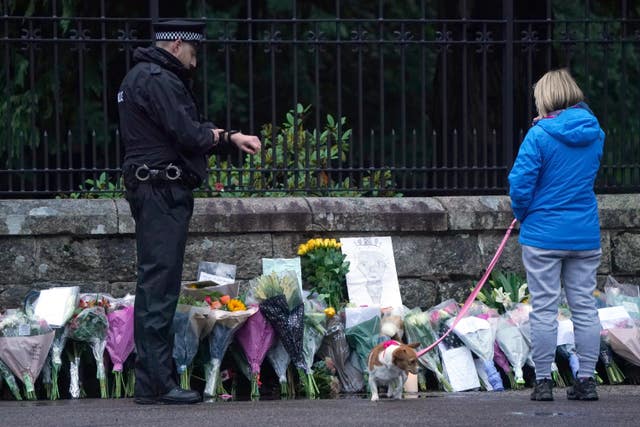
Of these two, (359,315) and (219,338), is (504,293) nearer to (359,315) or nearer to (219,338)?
(359,315)

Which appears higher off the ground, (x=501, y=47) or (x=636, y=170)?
(x=501, y=47)

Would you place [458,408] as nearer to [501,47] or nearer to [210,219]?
[210,219]

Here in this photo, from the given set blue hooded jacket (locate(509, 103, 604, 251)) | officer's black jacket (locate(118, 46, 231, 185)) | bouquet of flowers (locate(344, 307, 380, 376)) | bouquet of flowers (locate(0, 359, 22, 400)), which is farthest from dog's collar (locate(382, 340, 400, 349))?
bouquet of flowers (locate(0, 359, 22, 400))

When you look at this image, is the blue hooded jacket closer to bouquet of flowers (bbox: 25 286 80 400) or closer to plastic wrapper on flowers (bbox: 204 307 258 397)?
plastic wrapper on flowers (bbox: 204 307 258 397)

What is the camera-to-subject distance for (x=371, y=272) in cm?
793

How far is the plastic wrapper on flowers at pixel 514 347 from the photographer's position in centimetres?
725

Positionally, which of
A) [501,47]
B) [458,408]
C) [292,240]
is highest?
[501,47]

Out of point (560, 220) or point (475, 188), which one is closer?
point (560, 220)

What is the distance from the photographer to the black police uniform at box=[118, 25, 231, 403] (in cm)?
637

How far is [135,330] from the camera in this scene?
6.48 meters

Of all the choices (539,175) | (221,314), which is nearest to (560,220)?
(539,175)

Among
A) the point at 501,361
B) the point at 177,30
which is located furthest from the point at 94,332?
the point at 501,361

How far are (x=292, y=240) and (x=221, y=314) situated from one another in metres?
1.18

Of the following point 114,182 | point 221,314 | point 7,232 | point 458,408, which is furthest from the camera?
point 114,182
